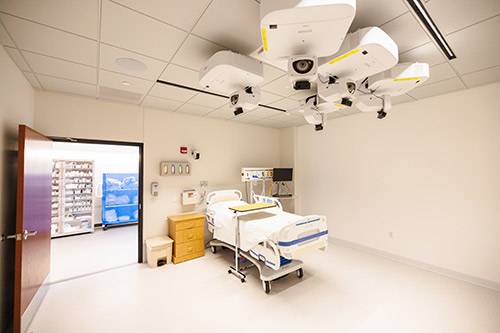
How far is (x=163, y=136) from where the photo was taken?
4215 millimetres

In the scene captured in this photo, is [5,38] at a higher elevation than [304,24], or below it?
higher

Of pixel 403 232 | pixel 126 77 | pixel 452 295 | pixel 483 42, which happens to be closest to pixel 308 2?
pixel 483 42

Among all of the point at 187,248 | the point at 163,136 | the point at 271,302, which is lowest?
the point at 271,302

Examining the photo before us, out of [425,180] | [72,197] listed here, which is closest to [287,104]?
[425,180]

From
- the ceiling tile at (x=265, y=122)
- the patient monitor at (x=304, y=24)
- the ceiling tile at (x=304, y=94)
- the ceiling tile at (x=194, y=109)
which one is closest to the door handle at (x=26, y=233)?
the ceiling tile at (x=194, y=109)

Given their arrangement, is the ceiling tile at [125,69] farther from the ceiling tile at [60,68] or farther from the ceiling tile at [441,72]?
the ceiling tile at [441,72]

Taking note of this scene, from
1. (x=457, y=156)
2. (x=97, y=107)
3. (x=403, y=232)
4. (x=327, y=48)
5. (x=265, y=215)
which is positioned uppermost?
(x=97, y=107)

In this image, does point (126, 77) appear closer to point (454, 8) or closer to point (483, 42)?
point (454, 8)

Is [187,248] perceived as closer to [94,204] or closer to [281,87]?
[281,87]

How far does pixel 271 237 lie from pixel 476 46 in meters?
3.00

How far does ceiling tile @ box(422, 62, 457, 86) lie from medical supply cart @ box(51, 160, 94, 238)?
7.85m

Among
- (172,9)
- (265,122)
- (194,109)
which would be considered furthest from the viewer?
(265,122)

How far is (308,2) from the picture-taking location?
111 centimetres

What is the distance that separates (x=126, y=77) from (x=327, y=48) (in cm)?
252
